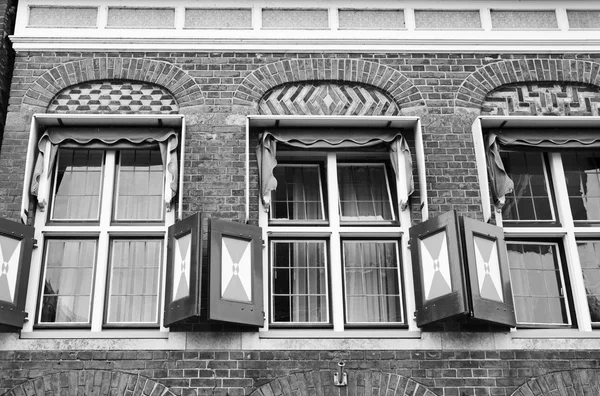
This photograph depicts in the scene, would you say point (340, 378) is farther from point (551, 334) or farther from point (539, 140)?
point (539, 140)

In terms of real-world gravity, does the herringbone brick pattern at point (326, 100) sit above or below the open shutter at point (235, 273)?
above

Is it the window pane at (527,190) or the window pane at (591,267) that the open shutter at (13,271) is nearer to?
the window pane at (527,190)

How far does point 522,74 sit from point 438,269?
286cm

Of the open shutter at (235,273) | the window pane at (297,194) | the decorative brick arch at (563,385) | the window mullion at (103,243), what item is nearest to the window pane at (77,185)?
the window mullion at (103,243)

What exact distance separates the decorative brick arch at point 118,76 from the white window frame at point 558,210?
126 inches

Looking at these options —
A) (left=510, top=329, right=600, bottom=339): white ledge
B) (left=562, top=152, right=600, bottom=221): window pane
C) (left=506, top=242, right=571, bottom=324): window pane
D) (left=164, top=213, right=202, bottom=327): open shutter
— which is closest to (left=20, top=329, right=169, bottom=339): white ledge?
(left=164, top=213, right=202, bottom=327): open shutter

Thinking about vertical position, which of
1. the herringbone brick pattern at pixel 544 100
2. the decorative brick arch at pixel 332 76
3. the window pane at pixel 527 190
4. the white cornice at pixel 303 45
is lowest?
the window pane at pixel 527 190

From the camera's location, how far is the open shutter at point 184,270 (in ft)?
27.5

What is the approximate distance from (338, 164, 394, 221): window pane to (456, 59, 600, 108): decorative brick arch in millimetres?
1317

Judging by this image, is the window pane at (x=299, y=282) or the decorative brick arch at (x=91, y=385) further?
the window pane at (x=299, y=282)

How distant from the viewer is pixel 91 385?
840 centimetres

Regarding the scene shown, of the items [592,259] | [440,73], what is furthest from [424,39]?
[592,259]

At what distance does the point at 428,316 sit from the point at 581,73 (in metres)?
3.69

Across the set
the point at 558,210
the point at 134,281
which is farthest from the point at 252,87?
the point at 558,210
